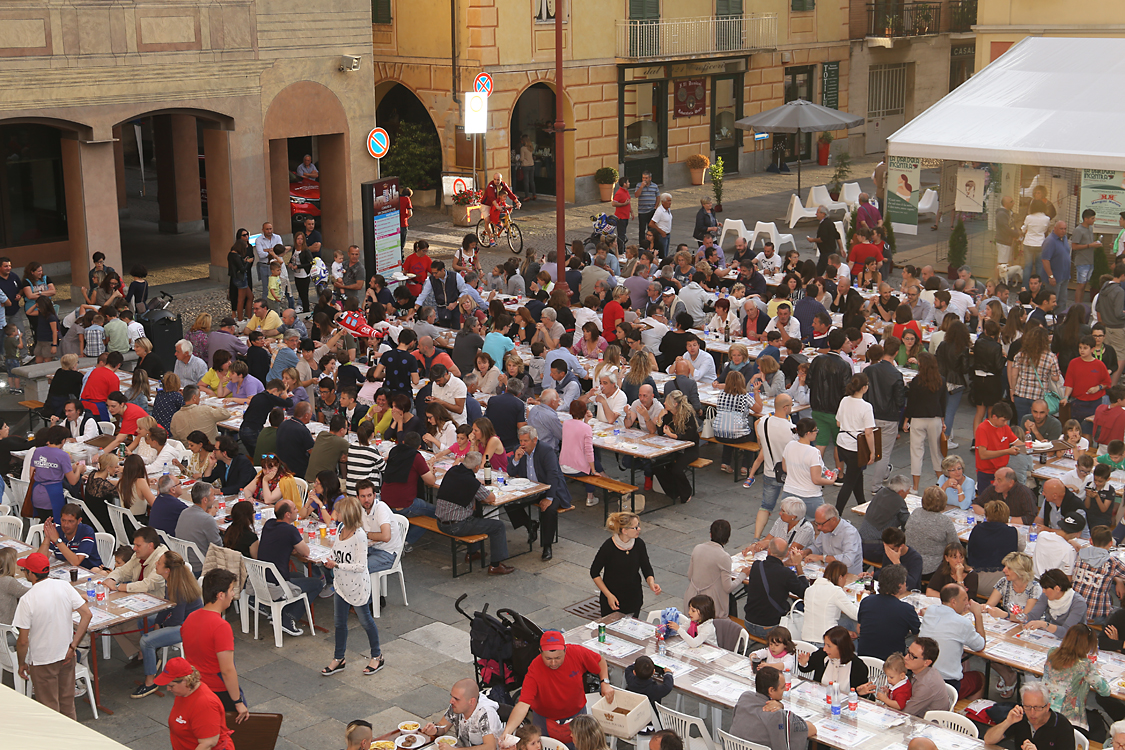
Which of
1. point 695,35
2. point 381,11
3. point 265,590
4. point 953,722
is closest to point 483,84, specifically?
point 381,11

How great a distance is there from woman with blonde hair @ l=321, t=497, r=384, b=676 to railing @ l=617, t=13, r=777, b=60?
25.2 metres

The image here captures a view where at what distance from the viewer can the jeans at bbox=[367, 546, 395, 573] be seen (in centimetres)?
1138

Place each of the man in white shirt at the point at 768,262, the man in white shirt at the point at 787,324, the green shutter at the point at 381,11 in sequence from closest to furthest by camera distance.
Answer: the man in white shirt at the point at 787,324 < the man in white shirt at the point at 768,262 < the green shutter at the point at 381,11

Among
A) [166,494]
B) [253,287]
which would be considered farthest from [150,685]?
[253,287]

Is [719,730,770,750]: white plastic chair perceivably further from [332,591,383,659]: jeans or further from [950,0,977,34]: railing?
[950,0,977,34]: railing

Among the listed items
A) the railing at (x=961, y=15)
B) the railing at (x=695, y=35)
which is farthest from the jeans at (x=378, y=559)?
the railing at (x=961, y=15)

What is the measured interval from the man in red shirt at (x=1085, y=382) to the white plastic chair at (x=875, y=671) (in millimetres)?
6140

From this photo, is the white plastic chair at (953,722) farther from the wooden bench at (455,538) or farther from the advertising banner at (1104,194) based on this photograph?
the advertising banner at (1104,194)

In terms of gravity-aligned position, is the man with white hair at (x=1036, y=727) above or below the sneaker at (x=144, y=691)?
above

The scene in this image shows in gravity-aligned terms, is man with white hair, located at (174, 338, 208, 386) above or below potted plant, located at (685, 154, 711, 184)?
below

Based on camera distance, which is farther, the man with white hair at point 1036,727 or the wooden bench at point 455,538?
the wooden bench at point 455,538

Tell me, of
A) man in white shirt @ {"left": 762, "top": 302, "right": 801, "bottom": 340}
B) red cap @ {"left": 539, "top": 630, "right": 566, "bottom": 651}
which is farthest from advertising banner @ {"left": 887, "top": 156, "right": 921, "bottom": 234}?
red cap @ {"left": 539, "top": 630, "right": 566, "bottom": 651}

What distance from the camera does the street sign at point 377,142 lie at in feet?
84.7

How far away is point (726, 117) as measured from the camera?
37.3 meters
